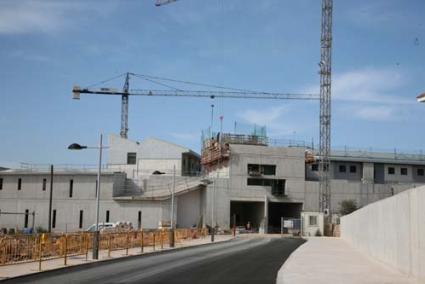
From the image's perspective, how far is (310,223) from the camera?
264 feet

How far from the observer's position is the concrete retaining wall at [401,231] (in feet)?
54.8

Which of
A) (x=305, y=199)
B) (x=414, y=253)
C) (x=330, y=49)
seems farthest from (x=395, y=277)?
(x=330, y=49)

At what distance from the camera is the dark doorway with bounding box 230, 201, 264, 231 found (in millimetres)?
A: 94000

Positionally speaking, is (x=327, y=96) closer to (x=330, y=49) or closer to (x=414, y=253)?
(x=330, y=49)

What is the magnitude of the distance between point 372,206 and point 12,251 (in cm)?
1768

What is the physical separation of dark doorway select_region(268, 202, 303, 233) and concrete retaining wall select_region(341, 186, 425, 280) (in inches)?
2520

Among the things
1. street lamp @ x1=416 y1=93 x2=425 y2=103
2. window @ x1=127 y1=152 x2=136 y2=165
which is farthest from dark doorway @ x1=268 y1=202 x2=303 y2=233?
street lamp @ x1=416 y1=93 x2=425 y2=103

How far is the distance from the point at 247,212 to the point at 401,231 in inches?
3181

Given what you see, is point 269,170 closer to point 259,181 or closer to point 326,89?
point 259,181

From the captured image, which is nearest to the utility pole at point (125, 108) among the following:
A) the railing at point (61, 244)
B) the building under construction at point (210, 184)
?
the building under construction at point (210, 184)

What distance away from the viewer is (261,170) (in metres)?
92.4

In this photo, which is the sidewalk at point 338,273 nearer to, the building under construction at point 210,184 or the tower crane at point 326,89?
the building under construction at point 210,184

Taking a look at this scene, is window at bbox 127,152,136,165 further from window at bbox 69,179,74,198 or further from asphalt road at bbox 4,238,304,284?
asphalt road at bbox 4,238,304,284

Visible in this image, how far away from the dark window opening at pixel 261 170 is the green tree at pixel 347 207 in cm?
1201
